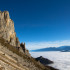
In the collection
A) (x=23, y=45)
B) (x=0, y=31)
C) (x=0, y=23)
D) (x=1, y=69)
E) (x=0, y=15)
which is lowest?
(x=1, y=69)

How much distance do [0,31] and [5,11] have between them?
29.3m

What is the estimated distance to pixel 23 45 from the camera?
3777 inches

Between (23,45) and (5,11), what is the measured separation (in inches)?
1732

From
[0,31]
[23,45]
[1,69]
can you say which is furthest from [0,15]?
[1,69]

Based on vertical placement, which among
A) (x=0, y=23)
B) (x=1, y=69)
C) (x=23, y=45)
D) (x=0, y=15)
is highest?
(x=0, y=15)

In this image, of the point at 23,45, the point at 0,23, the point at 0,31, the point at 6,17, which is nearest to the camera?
the point at 0,31

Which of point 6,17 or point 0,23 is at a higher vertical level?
point 6,17

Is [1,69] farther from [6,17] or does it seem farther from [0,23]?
[6,17]

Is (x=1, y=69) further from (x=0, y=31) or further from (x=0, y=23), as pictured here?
(x=0, y=23)

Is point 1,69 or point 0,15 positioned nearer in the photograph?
point 1,69

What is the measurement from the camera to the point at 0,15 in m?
69.9

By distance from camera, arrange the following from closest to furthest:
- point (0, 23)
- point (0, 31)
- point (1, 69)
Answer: point (1, 69) < point (0, 31) < point (0, 23)

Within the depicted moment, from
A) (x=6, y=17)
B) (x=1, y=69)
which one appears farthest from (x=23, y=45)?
(x=1, y=69)

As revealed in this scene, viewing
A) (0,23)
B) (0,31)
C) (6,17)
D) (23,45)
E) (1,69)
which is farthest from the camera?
(23,45)
